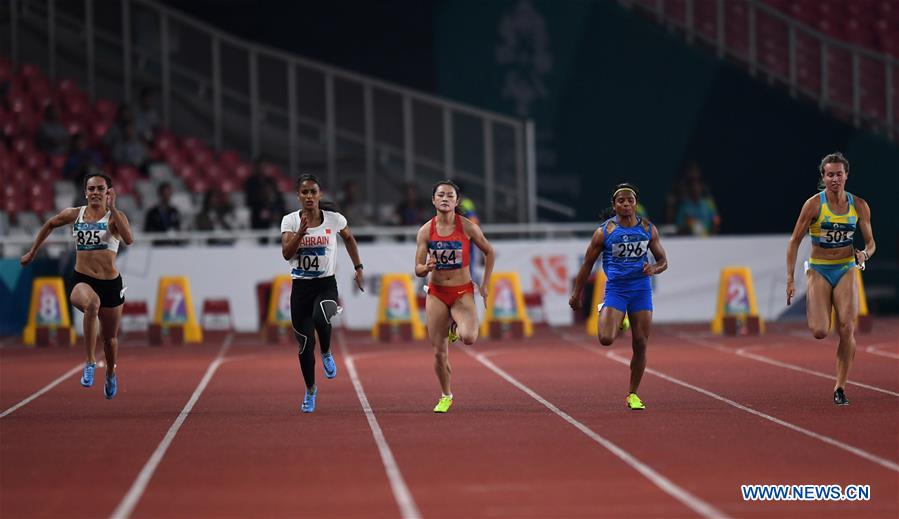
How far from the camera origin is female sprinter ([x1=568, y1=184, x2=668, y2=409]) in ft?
45.0

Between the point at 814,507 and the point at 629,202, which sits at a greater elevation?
the point at 629,202

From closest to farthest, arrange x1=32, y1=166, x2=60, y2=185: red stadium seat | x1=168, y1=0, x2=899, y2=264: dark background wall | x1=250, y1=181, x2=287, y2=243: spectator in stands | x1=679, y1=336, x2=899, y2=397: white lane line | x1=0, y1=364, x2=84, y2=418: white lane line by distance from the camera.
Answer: x1=0, y1=364, x2=84, y2=418: white lane line, x1=679, y1=336, x2=899, y2=397: white lane line, x1=250, y1=181, x2=287, y2=243: spectator in stands, x1=32, y1=166, x2=60, y2=185: red stadium seat, x1=168, y1=0, x2=899, y2=264: dark background wall

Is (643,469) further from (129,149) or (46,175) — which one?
(129,149)

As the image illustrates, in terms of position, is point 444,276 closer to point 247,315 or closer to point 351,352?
point 351,352

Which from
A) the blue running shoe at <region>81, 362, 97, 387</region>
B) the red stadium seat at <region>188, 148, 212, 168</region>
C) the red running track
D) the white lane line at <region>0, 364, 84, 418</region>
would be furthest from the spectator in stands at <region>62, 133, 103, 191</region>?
the blue running shoe at <region>81, 362, 97, 387</region>

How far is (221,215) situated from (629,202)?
14.6 meters

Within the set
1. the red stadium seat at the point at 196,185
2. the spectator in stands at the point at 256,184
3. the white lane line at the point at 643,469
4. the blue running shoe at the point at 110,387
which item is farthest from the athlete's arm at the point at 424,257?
the red stadium seat at the point at 196,185

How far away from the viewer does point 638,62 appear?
31953 millimetres

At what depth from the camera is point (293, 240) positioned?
1377 cm

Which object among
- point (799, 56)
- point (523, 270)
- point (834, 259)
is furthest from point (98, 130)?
point (834, 259)

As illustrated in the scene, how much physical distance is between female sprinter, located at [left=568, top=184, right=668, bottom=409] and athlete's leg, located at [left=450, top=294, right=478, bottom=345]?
931 mm

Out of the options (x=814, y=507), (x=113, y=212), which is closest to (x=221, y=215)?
(x=113, y=212)

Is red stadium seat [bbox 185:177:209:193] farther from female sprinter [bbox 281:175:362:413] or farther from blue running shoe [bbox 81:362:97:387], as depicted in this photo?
female sprinter [bbox 281:175:362:413]

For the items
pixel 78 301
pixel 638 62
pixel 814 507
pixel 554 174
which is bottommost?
pixel 814 507
